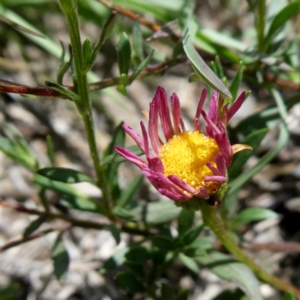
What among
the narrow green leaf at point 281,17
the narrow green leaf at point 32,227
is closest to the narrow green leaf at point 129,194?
the narrow green leaf at point 32,227

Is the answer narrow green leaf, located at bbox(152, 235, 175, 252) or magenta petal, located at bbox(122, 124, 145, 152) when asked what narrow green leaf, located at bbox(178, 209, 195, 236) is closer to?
narrow green leaf, located at bbox(152, 235, 175, 252)

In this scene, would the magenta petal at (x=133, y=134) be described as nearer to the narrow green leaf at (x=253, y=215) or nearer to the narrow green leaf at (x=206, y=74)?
the narrow green leaf at (x=206, y=74)

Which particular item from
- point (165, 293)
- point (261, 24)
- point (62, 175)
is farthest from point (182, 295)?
point (261, 24)

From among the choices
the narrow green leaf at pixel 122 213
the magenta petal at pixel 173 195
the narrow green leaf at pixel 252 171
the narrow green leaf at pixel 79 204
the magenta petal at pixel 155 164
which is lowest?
the narrow green leaf at pixel 252 171

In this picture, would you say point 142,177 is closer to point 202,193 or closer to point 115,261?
point 115,261

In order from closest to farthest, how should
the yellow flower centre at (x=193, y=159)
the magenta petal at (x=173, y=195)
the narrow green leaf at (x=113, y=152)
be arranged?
1. the magenta petal at (x=173, y=195)
2. the yellow flower centre at (x=193, y=159)
3. the narrow green leaf at (x=113, y=152)

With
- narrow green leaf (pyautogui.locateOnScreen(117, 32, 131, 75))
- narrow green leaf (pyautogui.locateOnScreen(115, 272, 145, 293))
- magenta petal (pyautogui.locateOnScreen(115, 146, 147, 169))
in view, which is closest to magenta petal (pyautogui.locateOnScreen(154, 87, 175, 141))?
magenta petal (pyautogui.locateOnScreen(115, 146, 147, 169))
